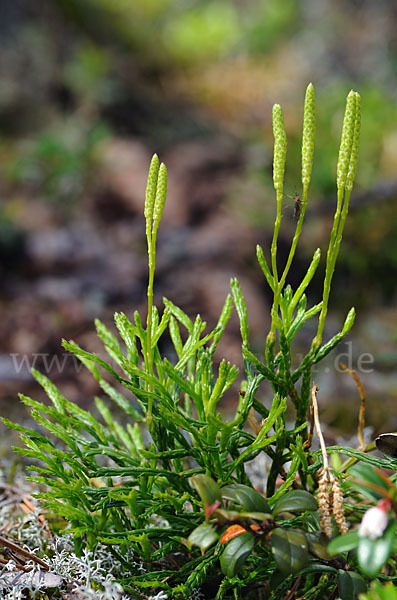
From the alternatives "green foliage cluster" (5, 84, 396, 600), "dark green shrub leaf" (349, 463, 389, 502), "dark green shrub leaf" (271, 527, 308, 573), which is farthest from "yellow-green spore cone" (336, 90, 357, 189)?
"dark green shrub leaf" (271, 527, 308, 573)

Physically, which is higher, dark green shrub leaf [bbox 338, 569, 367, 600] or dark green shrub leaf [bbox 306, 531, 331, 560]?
dark green shrub leaf [bbox 306, 531, 331, 560]

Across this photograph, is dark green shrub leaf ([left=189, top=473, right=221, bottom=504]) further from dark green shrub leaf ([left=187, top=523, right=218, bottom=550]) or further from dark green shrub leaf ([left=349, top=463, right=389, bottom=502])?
dark green shrub leaf ([left=349, top=463, right=389, bottom=502])

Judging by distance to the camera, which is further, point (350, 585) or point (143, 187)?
point (143, 187)

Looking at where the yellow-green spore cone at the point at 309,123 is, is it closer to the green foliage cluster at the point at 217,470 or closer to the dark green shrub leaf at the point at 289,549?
the green foliage cluster at the point at 217,470

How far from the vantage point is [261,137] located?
15.9 feet

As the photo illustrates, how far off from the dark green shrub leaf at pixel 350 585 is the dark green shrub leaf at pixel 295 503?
128 millimetres

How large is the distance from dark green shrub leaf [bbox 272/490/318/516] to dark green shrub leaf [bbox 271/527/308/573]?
0.10 feet

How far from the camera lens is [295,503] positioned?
774 millimetres

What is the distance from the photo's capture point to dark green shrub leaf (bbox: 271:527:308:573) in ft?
2.35

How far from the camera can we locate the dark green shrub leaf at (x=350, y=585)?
0.79 metres

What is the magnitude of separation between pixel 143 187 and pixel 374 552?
11.6ft

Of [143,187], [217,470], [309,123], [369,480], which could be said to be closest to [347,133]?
[309,123]

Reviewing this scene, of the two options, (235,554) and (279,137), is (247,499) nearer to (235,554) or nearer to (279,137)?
(235,554)

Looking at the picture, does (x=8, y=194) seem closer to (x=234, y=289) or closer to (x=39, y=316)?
(x=39, y=316)
